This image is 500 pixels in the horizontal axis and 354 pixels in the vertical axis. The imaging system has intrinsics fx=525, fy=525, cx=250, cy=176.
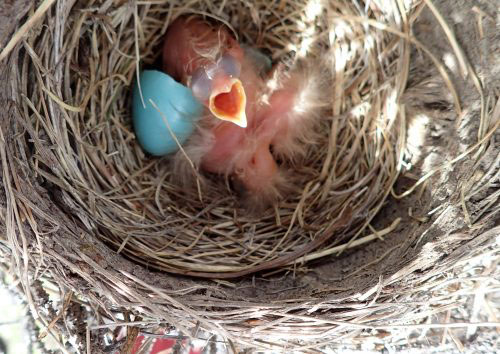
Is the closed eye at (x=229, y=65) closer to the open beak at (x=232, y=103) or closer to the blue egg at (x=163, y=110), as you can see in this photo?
the open beak at (x=232, y=103)

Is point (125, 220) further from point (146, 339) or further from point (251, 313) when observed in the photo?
point (251, 313)

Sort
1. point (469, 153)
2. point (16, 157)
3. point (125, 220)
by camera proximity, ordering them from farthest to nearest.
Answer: point (125, 220)
point (469, 153)
point (16, 157)

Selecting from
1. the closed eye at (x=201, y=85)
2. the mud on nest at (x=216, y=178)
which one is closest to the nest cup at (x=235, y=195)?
the mud on nest at (x=216, y=178)

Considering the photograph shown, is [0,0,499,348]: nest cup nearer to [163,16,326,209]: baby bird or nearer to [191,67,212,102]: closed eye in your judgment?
[163,16,326,209]: baby bird

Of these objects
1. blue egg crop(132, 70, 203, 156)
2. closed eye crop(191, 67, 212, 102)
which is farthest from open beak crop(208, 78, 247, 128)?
blue egg crop(132, 70, 203, 156)

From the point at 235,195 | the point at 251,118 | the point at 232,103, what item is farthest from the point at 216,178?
the point at 232,103

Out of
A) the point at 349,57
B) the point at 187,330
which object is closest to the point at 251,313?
the point at 187,330
